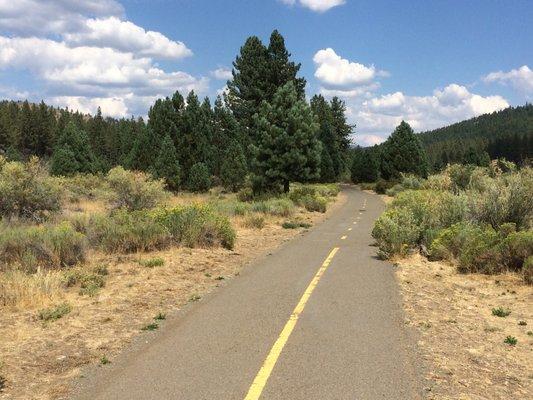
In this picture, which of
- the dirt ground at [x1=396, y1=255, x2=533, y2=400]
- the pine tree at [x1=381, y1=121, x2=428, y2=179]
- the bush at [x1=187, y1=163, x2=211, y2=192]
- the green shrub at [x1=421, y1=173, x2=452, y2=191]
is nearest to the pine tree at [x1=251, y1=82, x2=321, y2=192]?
the green shrub at [x1=421, y1=173, x2=452, y2=191]

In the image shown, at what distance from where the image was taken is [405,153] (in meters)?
63.8

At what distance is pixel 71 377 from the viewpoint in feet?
18.6

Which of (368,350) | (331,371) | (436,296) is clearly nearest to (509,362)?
(368,350)

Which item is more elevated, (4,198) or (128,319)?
(4,198)

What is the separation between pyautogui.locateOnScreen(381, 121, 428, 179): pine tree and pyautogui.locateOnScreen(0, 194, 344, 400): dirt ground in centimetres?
5339

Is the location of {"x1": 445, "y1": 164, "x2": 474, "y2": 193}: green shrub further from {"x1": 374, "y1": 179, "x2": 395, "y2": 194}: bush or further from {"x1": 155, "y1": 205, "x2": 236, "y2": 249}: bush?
{"x1": 374, "y1": 179, "x2": 395, "y2": 194}: bush

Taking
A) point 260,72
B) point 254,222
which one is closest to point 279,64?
point 260,72

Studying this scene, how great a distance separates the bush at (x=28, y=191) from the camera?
17.4 meters

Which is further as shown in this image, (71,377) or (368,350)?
(368,350)

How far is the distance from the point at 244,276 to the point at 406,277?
392 cm

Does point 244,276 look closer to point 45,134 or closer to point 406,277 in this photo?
point 406,277

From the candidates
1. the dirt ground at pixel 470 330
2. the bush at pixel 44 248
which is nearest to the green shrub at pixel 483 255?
the dirt ground at pixel 470 330

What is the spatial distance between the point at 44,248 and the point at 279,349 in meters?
7.20

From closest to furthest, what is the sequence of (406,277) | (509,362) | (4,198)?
(509,362)
(406,277)
(4,198)
